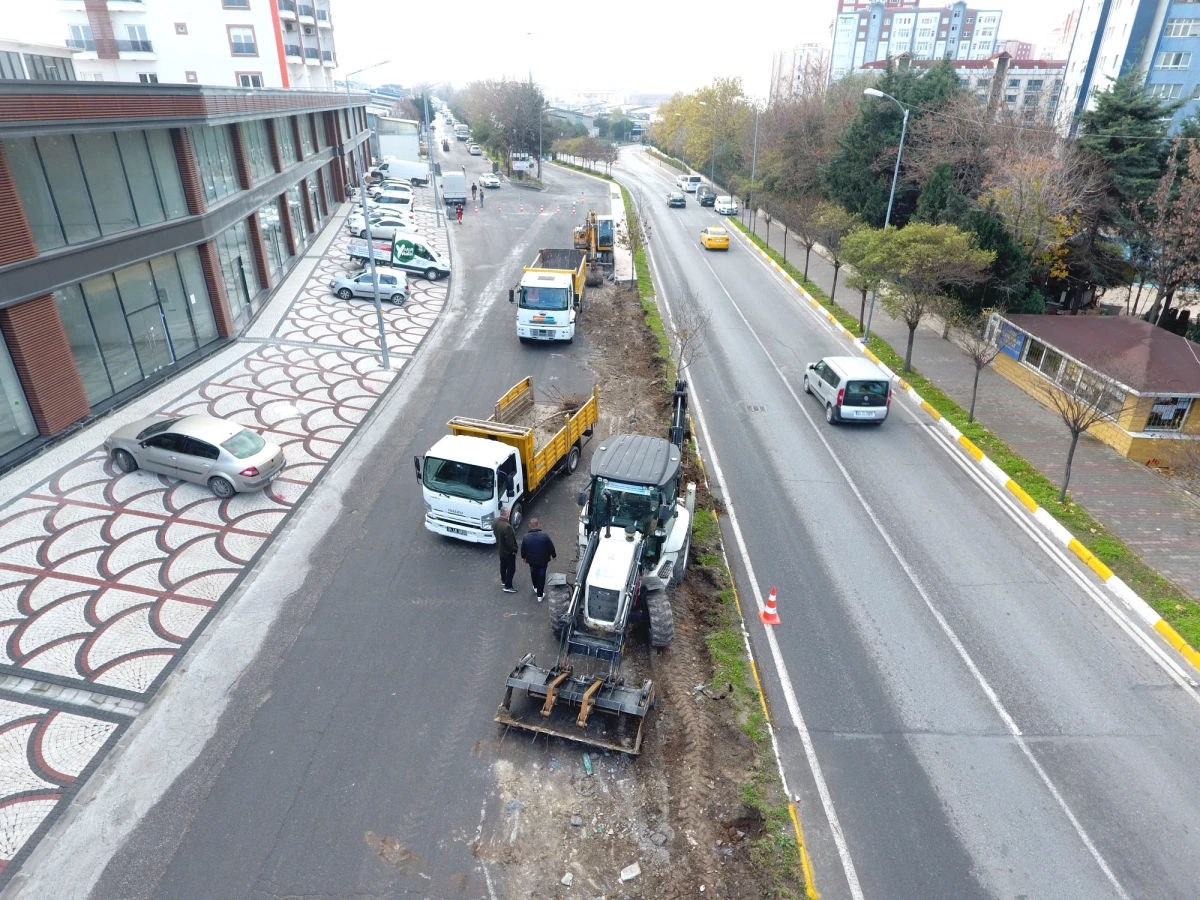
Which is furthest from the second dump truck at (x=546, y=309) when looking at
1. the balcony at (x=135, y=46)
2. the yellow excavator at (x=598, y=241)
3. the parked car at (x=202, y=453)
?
the balcony at (x=135, y=46)

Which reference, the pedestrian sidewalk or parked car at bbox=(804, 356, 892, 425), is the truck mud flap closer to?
the pedestrian sidewalk

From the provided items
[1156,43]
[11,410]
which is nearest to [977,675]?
[11,410]

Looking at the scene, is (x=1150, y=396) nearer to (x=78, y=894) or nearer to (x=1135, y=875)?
(x=1135, y=875)

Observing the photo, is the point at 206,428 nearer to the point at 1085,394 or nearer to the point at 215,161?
the point at 215,161

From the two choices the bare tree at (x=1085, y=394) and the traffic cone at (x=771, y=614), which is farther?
the bare tree at (x=1085, y=394)

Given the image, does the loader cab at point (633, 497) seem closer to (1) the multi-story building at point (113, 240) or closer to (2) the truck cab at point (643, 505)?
(2) the truck cab at point (643, 505)
